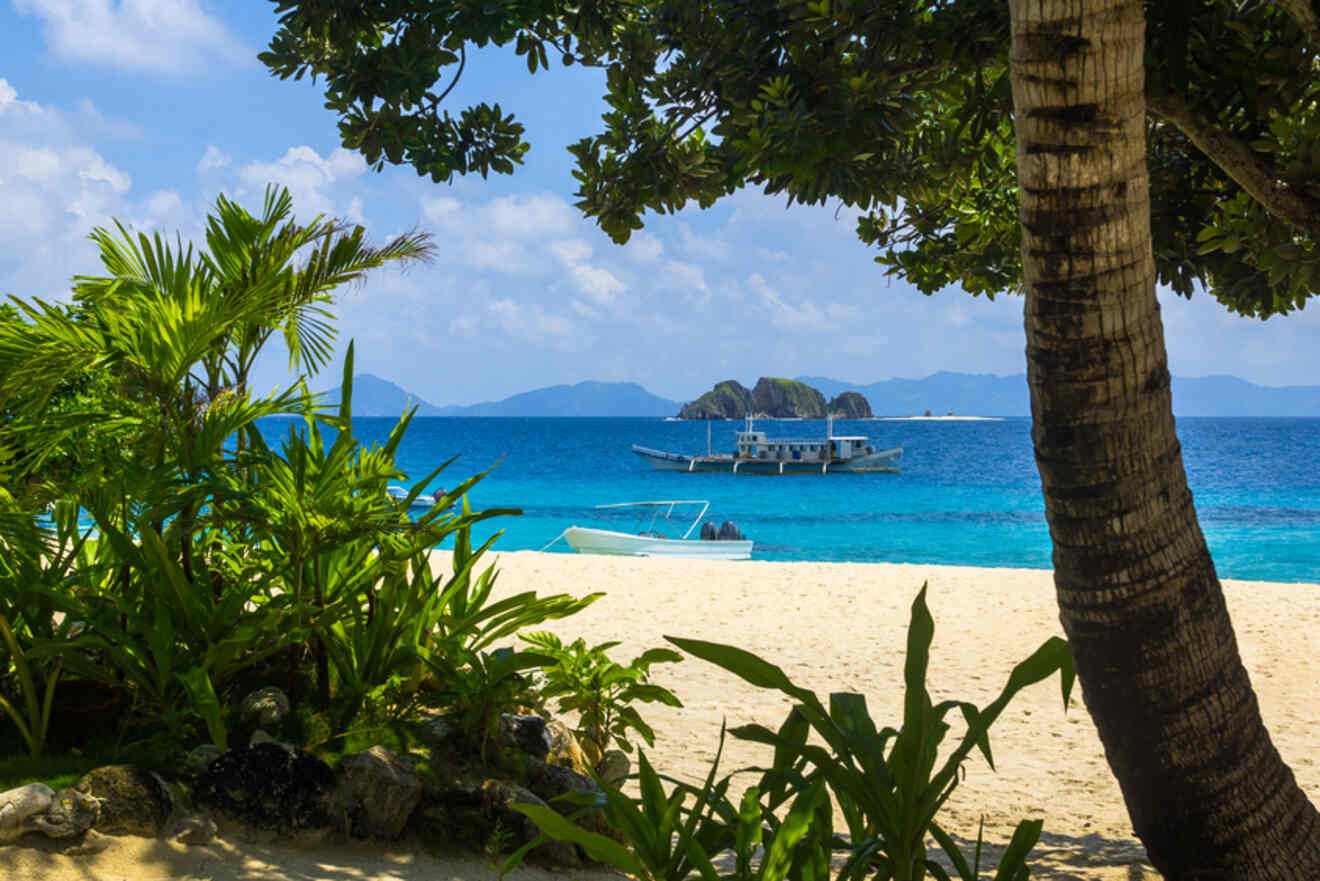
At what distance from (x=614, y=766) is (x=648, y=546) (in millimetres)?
14480

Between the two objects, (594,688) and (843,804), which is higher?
(843,804)

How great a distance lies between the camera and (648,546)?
18688 millimetres

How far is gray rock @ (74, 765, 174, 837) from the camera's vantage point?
2.72 m

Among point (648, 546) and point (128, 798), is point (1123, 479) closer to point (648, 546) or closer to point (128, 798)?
point (128, 798)

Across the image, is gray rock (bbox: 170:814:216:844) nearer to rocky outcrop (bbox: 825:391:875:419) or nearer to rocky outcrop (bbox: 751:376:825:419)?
rocky outcrop (bbox: 751:376:825:419)

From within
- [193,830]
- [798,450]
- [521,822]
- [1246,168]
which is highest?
[1246,168]

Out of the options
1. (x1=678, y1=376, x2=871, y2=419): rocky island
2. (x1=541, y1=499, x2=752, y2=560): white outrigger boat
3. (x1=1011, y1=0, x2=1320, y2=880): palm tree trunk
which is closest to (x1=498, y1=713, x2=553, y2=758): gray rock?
(x1=1011, y1=0, x2=1320, y2=880): palm tree trunk

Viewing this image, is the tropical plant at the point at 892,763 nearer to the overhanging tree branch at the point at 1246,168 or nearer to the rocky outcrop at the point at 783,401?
the overhanging tree branch at the point at 1246,168

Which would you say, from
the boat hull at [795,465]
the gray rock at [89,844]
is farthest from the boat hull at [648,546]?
the boat hull at [795,465]

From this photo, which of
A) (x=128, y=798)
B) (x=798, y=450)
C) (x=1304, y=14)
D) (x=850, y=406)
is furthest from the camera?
(x=850, y=406)

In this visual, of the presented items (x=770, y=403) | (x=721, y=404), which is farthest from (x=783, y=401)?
(x=721, y=404)

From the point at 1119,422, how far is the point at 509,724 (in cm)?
247

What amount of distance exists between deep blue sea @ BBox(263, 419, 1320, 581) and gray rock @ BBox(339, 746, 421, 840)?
1.44 metres

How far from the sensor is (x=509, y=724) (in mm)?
3619
